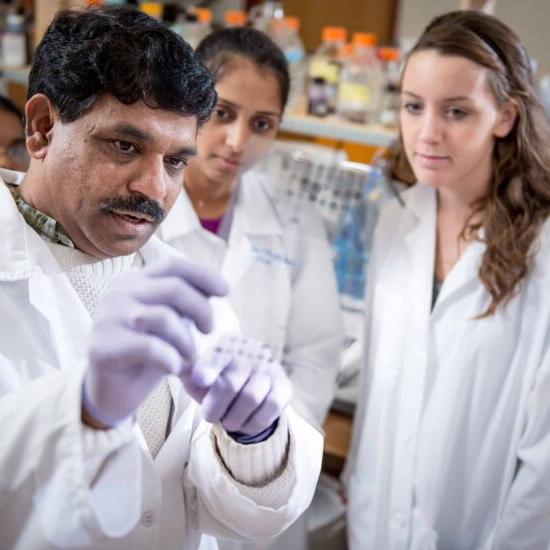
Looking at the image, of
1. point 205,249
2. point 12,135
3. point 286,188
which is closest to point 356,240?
point 286,188

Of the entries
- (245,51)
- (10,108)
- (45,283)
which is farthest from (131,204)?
(10,108)

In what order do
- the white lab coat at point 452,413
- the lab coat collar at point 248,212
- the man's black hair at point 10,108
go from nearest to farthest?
the white lab coat at point 452,413, the lab coat collar at point 248,212, the man's black hair at point 10,108

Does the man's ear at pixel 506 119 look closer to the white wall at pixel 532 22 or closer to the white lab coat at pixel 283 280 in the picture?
the white lab coat at pixel 283 280

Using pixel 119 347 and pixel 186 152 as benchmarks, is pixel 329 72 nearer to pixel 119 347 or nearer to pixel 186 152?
pixel 186 152

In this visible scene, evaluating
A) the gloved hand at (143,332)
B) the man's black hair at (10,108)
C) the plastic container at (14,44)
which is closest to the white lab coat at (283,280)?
the man's black hair at (10,108)

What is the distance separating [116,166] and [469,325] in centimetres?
88

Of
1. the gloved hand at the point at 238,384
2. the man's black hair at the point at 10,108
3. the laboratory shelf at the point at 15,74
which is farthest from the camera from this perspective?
the laboratory shelf at the point at 15,74

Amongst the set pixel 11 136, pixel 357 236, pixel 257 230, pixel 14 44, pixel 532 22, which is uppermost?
pixel 532 22

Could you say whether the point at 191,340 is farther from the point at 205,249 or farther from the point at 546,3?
the point at 546,3

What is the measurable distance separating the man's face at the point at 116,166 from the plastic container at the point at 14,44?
1595mm

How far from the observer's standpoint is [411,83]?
4.47 ft

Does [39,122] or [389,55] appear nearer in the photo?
[39,122]

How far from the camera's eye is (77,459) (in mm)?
604

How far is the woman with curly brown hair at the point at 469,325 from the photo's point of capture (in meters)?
1.32
